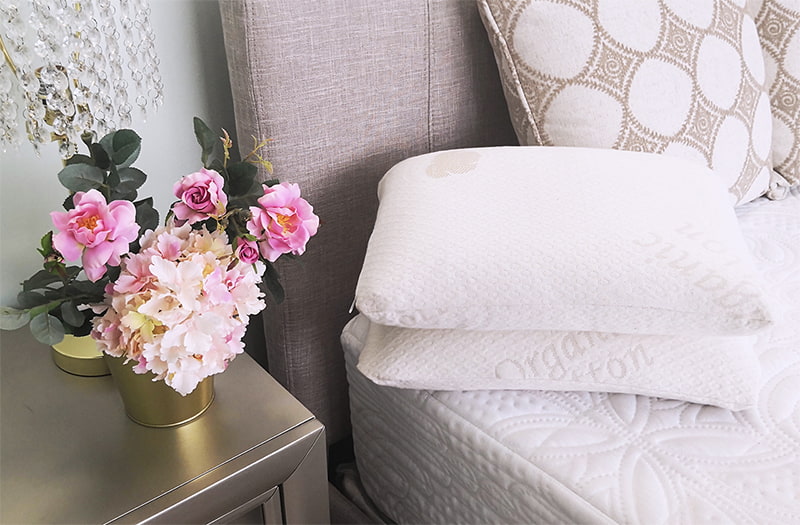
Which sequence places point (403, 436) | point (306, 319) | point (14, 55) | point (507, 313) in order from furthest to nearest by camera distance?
1. point (306, 319)
2. point (403, 436)
3. point (507, 313)
4. point (14, 55)

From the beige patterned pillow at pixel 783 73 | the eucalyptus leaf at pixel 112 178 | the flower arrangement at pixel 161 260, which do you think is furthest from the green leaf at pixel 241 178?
the beige patterned pillow at pixel 783 73

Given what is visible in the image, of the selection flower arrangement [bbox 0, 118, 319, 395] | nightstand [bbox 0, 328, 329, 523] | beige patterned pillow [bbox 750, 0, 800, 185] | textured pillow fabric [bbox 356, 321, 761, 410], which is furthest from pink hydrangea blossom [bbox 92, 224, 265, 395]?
beige patterned pillow [bbox 750, 0, 800, 185]

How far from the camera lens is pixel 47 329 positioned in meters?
0.64

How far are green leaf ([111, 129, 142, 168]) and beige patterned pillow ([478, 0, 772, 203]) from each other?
528mm

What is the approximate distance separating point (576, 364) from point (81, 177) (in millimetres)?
543

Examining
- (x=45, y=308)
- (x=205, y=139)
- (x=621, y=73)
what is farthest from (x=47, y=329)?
(x=621, y=73)

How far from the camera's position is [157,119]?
92cm

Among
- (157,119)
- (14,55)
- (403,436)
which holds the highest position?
(14,55)

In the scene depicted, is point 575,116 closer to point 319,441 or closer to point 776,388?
point 776,388

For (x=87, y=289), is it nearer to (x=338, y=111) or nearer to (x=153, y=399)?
(x=153, y=399)

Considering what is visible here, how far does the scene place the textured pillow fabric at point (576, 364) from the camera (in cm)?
73

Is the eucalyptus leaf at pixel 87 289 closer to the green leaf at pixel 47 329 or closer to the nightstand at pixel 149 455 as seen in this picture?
the green leaf at pixel 47 329

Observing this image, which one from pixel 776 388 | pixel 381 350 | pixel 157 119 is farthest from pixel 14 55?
pixel 776 388

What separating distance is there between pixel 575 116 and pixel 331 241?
39 cm
